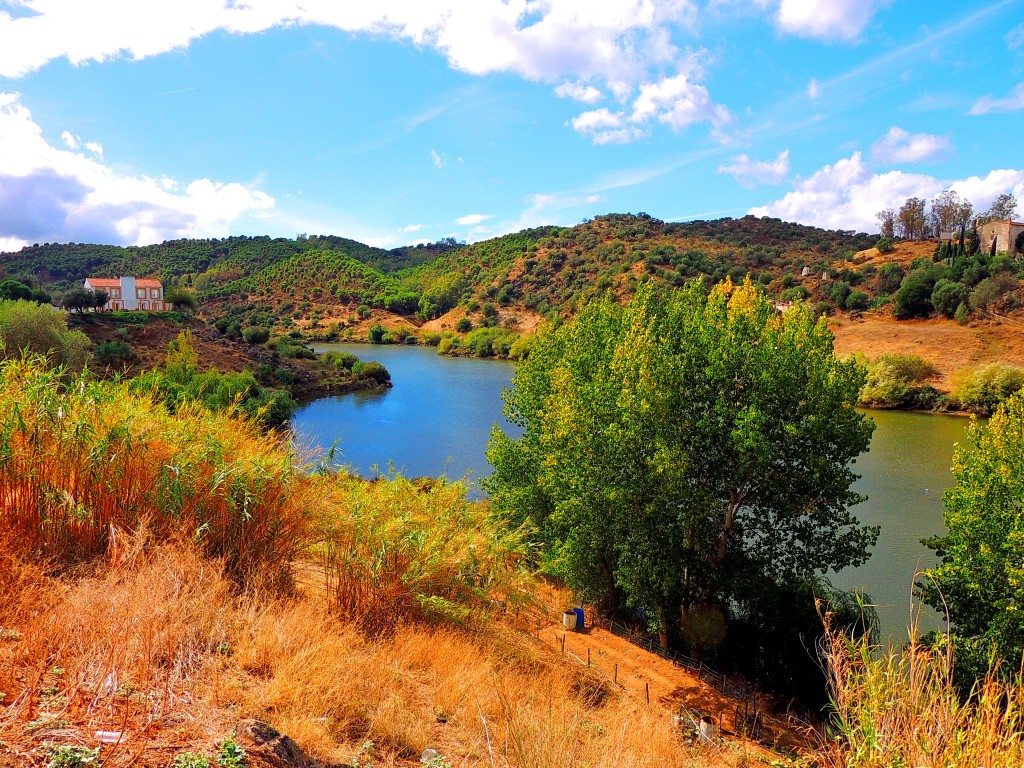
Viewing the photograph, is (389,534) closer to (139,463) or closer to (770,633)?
(139,463)

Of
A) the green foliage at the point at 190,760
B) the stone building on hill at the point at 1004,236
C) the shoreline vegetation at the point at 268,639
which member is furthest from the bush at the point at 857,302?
the green foliage at the point at 190,760

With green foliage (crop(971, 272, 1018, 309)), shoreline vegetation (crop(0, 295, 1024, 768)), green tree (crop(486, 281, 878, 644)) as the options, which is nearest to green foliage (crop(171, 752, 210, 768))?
shoreline vegetation (crop(0, 295, 1024, 768))

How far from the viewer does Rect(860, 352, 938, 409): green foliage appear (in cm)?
4153

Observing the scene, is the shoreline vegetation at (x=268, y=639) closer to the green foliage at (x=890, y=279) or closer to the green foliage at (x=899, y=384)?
the green foliage at (x=899, y=384)

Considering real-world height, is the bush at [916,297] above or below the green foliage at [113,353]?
above

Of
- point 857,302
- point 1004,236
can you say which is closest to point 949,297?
point 857,302

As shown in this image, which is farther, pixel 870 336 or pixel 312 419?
pixel 870 336

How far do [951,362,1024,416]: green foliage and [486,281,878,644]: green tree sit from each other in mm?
34637

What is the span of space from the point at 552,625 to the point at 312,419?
29.4m

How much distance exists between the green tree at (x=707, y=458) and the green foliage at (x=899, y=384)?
1349 inches

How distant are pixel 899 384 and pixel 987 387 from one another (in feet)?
15.6

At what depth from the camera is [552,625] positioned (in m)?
12.8

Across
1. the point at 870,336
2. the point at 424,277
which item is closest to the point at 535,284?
Answer: the point at 424,277

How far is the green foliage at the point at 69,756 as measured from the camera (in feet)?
7.82
